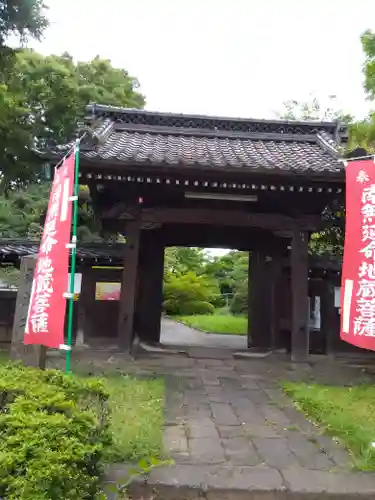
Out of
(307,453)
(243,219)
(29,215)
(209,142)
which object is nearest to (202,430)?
(307,453)

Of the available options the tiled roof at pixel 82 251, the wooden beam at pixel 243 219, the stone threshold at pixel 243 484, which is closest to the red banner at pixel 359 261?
the stone threshold at pixel 243 484

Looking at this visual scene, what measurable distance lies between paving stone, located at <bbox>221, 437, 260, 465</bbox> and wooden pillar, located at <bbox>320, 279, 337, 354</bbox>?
5054 millimetres

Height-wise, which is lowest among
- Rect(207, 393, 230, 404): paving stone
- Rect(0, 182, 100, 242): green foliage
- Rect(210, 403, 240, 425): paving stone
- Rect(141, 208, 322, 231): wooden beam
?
Rect(210, 403, 240, 425): paving stone

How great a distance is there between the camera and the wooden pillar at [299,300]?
8.25 m

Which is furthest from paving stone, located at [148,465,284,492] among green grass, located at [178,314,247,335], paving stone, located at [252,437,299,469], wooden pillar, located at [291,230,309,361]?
green grass, located at [178,314,247,335]

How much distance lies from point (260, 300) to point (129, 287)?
3.28 meters

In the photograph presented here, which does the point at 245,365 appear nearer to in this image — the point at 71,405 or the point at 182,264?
the point at 71,405

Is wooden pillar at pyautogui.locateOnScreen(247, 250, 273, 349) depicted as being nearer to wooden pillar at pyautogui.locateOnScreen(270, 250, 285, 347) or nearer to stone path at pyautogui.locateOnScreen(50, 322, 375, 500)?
wooden pillar at pyautogui.locateOnScreen(270, 250, 285, 347)

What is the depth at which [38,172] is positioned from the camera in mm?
13758

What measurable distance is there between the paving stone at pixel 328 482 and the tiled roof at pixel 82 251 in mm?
6160

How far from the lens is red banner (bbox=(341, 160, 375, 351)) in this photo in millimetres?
4445

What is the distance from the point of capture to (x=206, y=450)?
415 centimetres

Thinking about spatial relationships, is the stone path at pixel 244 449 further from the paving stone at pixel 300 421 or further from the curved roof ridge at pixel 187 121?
the curved roof ridge at pixel 187 121

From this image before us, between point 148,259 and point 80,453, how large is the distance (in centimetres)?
730
